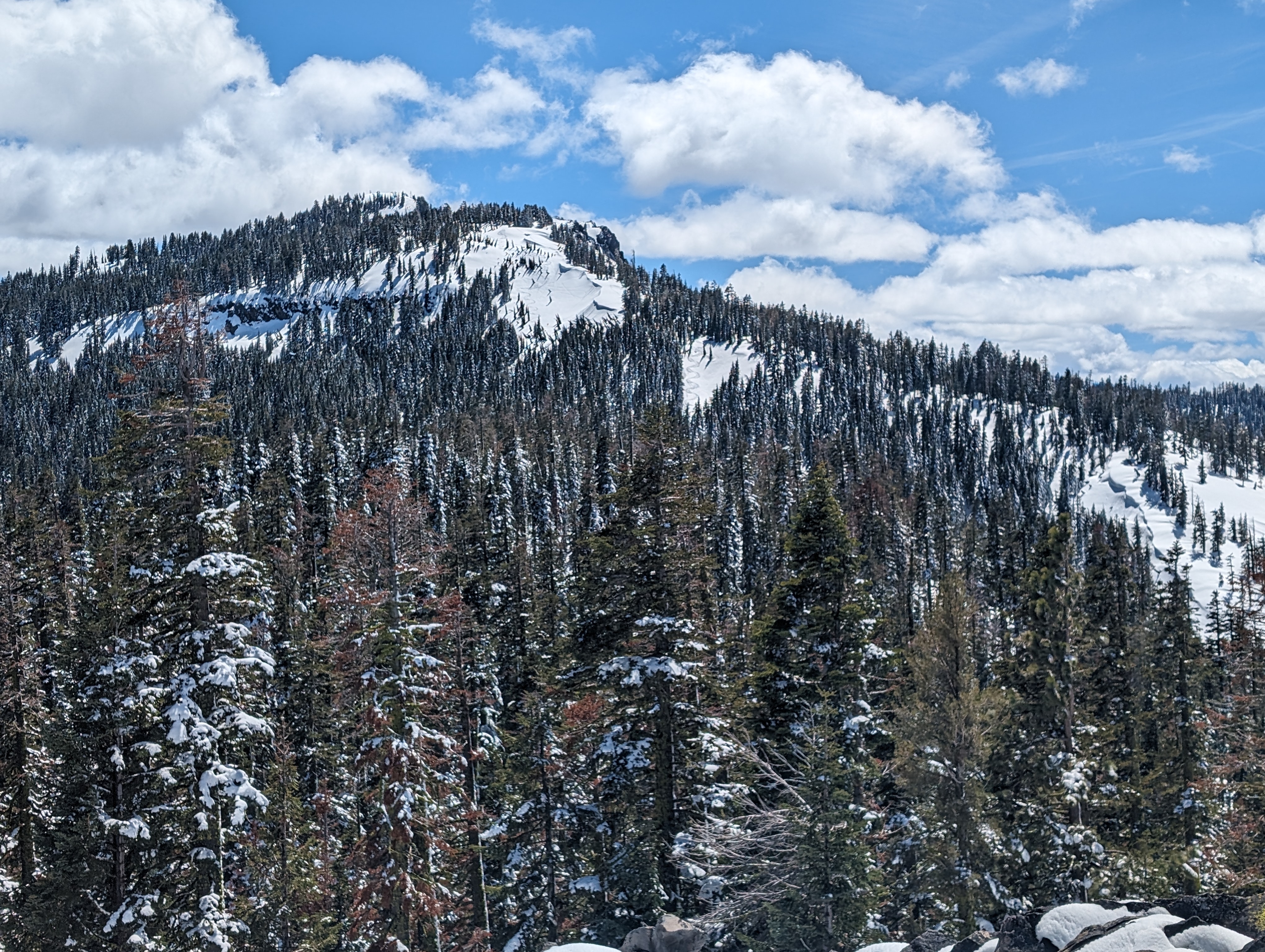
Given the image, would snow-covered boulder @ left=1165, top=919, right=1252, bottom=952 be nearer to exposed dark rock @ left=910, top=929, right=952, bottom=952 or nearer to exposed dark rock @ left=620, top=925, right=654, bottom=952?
exposed dark rock @ left=910, top=929, right=952, bottom=952

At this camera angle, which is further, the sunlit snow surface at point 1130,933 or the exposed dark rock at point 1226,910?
the exposed dark rock at point 1226,910

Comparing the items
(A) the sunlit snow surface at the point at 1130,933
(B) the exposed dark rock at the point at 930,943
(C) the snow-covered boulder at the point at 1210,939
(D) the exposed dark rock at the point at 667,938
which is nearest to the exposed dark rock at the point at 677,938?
(D) the exposed dark rock at the point at 667,938

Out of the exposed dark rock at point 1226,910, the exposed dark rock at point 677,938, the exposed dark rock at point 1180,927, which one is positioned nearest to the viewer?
the exposed dark rock at point 1180,927

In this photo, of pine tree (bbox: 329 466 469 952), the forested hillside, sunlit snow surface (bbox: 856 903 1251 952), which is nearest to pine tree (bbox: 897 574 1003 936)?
the forested hillside

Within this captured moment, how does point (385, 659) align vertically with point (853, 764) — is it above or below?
above

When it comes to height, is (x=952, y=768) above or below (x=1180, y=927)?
below

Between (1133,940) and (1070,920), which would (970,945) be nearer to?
(1070,920)

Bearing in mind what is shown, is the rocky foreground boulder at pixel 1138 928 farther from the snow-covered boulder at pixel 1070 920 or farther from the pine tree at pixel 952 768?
the pine tree at pixel 952 768

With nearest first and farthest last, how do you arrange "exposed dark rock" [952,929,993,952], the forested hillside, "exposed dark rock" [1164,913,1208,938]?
1. "exposed dark rock" [1164,913,1208,938]
2. "exposed dark rock" [952,929,993,952]
3. the forested hillside

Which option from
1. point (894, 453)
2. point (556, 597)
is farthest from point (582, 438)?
point (556, 597)

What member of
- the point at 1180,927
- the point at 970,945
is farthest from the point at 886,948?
the point at 1180,927

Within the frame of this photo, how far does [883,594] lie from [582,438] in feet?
293

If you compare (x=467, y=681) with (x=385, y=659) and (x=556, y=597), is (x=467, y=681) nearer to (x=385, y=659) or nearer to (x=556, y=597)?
(x=385, y=659)

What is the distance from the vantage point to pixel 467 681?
29.5 metres
